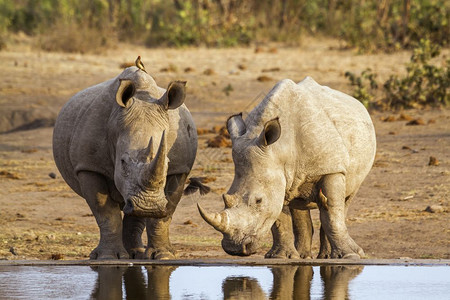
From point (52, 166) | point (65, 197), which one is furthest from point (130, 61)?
point (65, 197)

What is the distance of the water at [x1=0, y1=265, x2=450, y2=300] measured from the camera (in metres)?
6.11

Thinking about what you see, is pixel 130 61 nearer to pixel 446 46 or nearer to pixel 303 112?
pixel 446 46

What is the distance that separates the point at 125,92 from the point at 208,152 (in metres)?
5.86

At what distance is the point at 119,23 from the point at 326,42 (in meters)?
5.75

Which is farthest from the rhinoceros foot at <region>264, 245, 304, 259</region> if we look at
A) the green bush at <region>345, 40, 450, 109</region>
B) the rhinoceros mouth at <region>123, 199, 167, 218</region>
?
the green bush at <region>345, 40, 450, 109</region>

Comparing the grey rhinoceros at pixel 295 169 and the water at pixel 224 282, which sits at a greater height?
the grey rhinoceros at pixel 295 169

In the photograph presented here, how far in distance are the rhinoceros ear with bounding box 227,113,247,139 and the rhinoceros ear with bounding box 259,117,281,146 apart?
0.26 meters

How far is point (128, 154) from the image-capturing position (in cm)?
723

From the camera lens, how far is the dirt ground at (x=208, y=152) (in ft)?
30.3

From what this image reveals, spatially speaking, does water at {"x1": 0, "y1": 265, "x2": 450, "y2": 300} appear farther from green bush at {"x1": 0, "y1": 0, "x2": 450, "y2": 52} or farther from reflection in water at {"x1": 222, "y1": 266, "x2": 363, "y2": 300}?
green bush at {"x1": 0, "y1": 0, "x2": 450, "y2": 52}

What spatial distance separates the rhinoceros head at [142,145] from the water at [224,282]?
467 millimetres

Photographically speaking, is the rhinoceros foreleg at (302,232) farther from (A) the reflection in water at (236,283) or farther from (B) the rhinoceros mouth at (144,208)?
(B) the rhinoceros mouth at (144,208)

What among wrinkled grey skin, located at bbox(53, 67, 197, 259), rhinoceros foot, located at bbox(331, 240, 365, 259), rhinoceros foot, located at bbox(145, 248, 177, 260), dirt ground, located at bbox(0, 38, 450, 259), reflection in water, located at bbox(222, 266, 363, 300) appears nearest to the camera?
reflection in water, located at bbox(222, 266, 363, 300)

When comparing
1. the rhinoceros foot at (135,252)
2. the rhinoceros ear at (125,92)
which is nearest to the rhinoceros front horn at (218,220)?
the rhinoceros ear at (125,92)
